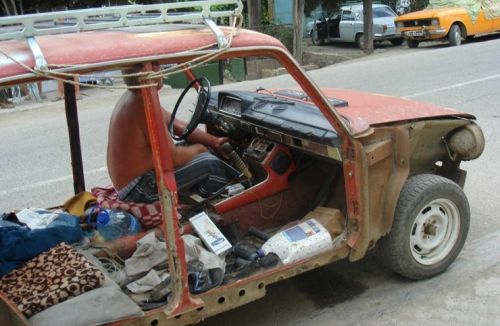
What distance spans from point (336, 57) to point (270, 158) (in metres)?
18.3

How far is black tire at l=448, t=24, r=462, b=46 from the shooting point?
17.6 m

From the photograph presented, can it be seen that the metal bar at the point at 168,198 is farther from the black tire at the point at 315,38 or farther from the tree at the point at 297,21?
the black tire at the point at 315,38

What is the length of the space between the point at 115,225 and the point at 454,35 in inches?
654

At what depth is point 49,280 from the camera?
275 cm

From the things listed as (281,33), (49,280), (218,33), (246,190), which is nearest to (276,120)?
(246,190)

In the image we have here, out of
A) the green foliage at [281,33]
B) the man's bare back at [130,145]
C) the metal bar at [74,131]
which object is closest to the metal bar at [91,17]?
the man's bare back at [130,145]

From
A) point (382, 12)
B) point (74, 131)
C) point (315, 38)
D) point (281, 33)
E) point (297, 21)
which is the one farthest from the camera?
point (315, 38)

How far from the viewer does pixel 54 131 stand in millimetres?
9180

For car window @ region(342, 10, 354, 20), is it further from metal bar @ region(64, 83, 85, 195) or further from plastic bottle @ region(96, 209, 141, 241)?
plastic bottle @ region(96, 209, 141, 241)

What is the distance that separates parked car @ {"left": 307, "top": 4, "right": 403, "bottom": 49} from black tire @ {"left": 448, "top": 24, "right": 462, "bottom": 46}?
2.75 meters

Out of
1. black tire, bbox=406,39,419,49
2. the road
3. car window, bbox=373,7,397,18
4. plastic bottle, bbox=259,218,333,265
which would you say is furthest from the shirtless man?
car window, bbox=373,7,397,18

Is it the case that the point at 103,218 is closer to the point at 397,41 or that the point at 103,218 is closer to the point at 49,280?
the point at 49,280

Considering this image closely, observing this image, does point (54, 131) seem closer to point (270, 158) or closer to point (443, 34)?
point (270, 158)

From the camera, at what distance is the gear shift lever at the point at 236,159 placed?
3870 mm
